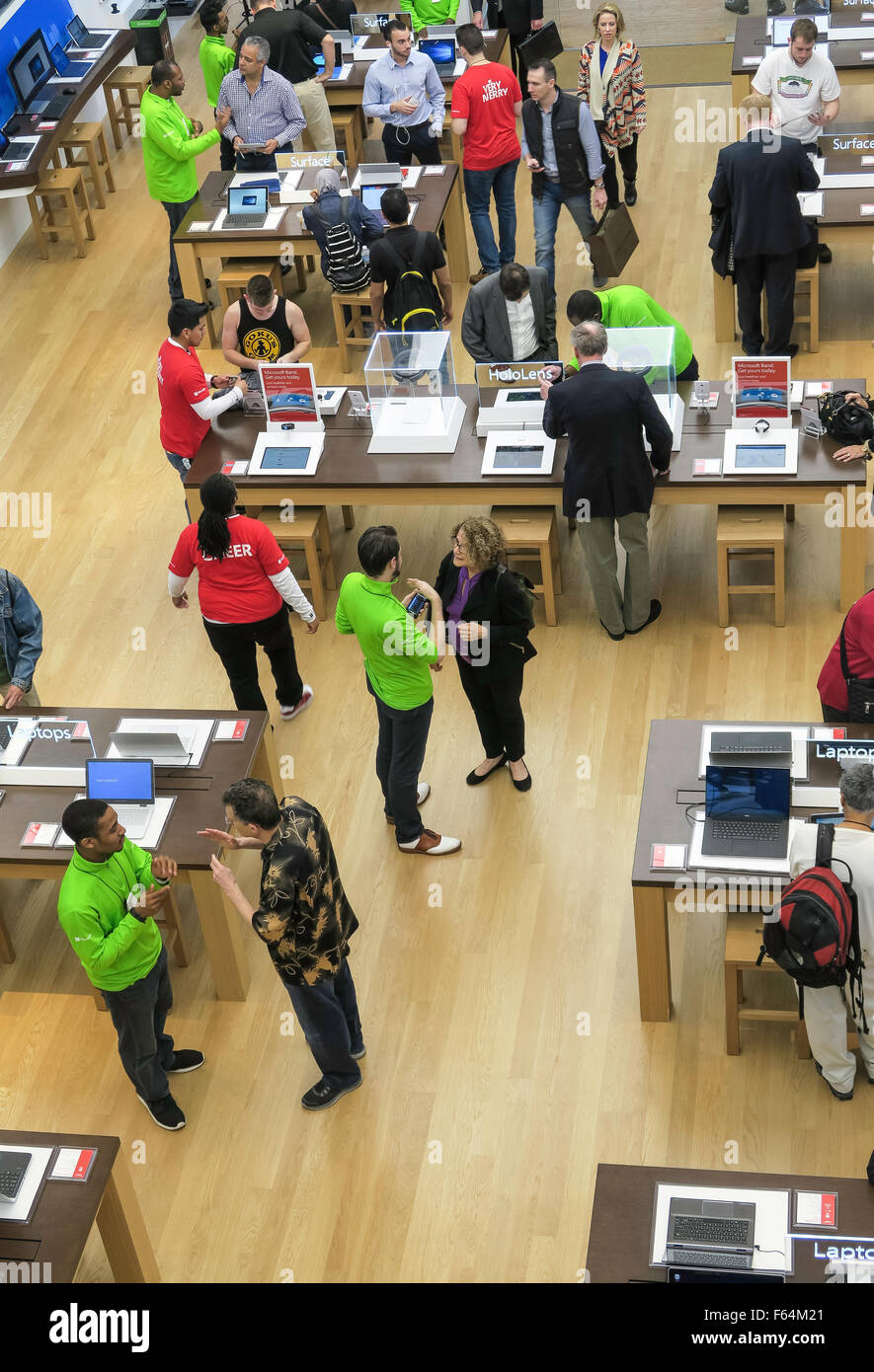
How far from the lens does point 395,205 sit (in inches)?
306

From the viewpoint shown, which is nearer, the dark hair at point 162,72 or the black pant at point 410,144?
the dark hair at point 162,72

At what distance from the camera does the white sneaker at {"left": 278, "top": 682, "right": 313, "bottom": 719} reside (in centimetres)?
697

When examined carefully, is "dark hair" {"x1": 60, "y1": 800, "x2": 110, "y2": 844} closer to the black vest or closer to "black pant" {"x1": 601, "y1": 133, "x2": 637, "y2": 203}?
the black vest

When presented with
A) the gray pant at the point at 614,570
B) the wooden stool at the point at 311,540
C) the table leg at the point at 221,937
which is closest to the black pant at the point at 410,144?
the wooden stool at the point at 311,540

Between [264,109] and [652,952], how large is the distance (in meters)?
6.51

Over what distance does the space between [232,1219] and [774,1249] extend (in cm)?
191

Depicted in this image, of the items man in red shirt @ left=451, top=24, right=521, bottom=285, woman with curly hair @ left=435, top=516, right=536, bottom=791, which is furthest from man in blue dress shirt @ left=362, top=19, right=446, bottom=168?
woman with curly hair @ left=435, top=516, right=536, bottom=791

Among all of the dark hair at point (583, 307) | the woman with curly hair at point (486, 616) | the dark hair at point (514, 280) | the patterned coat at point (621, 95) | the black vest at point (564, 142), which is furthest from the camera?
the patterned coat at point (621, 95)

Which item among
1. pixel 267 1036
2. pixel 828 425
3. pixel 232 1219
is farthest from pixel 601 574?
pixel 232 1219

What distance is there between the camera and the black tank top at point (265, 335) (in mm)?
7848

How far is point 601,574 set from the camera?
6.92 m

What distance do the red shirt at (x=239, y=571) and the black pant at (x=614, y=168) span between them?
14.1 ft

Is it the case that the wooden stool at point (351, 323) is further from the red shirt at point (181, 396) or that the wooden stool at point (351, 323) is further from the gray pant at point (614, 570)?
the gray pant at point (614, 570)

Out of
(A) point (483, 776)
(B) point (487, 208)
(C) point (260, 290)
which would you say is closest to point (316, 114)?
(B) point (487, 208)
